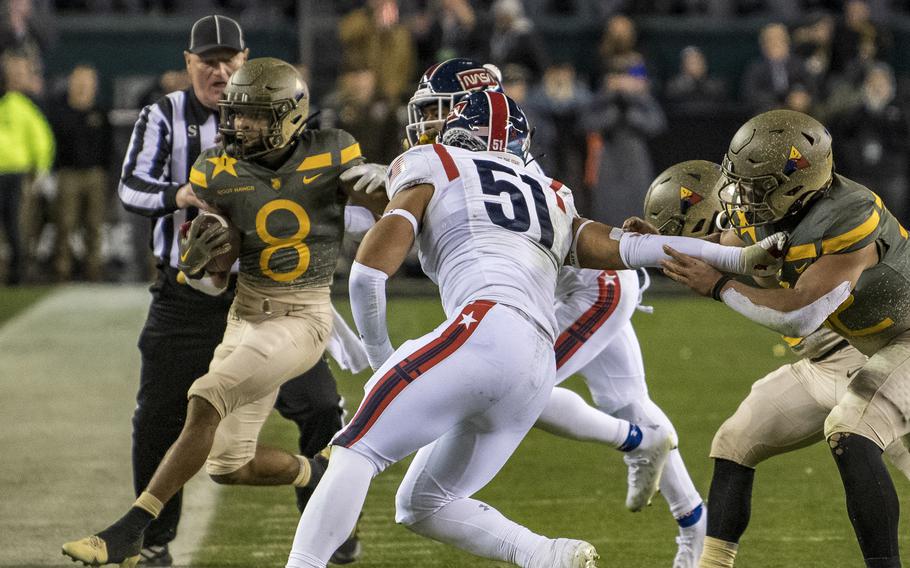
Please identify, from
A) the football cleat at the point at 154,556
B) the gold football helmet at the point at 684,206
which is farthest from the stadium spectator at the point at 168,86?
the gold football helmet at the point at 684,206

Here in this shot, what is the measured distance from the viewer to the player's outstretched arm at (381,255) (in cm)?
374

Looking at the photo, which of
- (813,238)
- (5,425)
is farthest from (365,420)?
(5,425)

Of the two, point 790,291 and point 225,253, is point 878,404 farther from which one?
point 225,253

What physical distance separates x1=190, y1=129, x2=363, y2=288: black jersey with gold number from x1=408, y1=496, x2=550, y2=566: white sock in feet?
3.73

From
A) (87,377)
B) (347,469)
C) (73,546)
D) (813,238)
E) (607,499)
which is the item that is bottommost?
(87,377)

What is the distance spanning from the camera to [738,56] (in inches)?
551

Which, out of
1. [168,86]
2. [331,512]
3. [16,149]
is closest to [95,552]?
[331,512]

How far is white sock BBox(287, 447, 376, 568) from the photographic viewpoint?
11.7 ft

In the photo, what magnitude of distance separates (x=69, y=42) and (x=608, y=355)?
33.3ft

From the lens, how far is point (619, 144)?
1271 cm

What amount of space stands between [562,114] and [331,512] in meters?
9.48

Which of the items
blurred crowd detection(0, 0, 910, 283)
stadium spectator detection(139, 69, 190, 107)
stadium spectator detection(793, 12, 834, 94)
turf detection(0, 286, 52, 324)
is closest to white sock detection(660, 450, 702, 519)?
turf detection(0, 286, 52, 324)

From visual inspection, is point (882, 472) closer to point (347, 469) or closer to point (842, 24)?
point (347, 469)

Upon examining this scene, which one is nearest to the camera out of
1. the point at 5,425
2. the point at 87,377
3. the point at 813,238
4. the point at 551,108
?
the point at 813,238
